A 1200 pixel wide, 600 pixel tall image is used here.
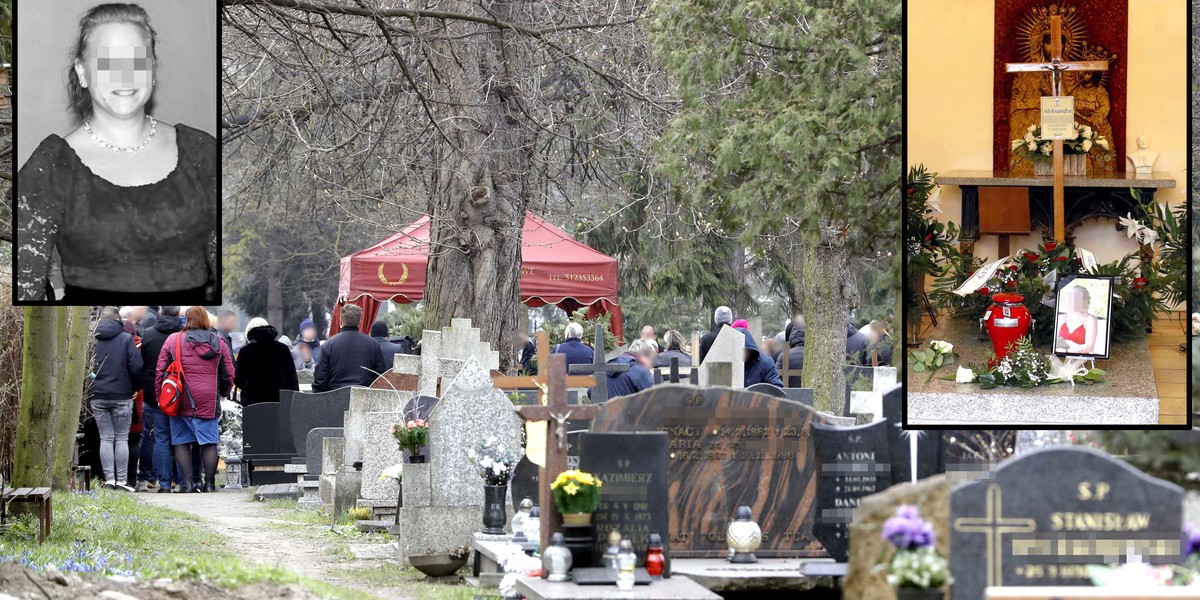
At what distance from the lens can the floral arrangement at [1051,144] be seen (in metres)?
11.0

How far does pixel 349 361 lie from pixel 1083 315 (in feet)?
25.9

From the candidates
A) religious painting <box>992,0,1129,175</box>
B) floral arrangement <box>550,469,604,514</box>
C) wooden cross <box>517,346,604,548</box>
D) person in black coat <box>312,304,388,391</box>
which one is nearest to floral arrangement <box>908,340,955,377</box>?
religious painting <box>992,0,1129,175</box>

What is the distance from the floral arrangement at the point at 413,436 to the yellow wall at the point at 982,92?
4221 millimetres

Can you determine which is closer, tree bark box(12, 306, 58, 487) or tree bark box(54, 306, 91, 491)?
tree bark box(12, 306, 58, 487)

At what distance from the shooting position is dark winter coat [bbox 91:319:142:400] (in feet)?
49.1

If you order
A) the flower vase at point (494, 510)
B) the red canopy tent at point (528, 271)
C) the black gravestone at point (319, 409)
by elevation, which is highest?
the red canopy tent at point (528, 271)

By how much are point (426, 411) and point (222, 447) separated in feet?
20.4

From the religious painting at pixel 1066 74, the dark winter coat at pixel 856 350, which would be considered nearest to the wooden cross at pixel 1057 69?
the religious painting at pixel 1066 74

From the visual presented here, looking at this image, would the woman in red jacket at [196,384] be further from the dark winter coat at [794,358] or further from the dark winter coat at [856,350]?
the dark winter coat at [856,350]

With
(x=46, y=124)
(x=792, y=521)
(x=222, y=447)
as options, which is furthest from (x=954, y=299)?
(x=222, y=447)

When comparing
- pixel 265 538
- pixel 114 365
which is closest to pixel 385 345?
pixel 114 365

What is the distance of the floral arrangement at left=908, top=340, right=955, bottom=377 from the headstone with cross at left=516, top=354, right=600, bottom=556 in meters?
3.88

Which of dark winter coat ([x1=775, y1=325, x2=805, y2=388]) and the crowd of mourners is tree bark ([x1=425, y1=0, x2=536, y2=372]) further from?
dark winter coat ([x1=775, y1=325, x2=805, y2=388])

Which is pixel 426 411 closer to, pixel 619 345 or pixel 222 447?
pixel 222 447
